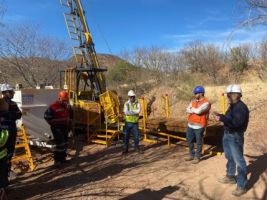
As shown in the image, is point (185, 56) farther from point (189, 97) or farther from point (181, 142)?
point (181, 142)

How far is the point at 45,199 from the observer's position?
6.43 metres

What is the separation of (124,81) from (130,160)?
15.8m

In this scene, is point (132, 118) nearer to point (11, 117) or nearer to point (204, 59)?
point (11, 117)

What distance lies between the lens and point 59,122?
921 cm

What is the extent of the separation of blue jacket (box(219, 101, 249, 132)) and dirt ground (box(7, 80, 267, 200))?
111 cm

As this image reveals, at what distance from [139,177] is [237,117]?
2.35 meters

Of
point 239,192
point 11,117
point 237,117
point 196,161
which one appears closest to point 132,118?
point 196,161

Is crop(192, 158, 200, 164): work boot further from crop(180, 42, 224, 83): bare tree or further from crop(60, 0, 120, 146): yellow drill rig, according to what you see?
crop(180, 42, 224, 83): bare tree

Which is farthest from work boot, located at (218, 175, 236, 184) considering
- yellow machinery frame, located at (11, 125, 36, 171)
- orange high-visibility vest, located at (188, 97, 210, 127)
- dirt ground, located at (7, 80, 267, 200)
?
yellow machinery frame, located at (11, 125, 36, 171)

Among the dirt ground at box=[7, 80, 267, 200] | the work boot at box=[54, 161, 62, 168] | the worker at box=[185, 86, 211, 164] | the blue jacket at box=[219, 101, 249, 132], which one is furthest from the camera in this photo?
the work boot at box=[54, 161, 62, 168]

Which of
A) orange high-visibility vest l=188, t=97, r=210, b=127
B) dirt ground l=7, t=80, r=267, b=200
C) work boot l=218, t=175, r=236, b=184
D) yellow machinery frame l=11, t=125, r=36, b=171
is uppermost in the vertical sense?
orange high-visibility vest l=188, t=97, r=210, b=127

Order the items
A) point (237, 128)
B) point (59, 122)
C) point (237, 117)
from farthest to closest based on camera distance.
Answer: point (59, 122)
point (237, 128)
point (237, 117)

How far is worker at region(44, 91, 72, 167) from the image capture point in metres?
9.11

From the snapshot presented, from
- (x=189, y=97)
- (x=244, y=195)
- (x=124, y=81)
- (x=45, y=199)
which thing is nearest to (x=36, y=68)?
(x=124, y=81)
